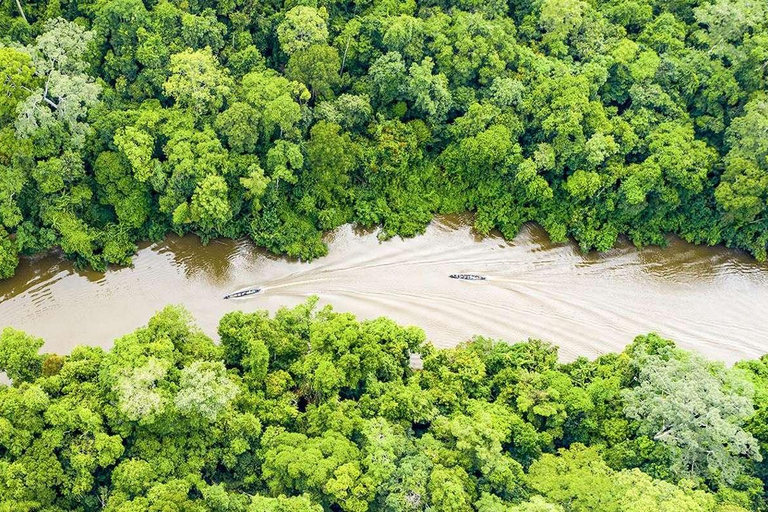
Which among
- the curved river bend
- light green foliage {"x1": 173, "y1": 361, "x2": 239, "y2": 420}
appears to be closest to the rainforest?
light green foliage {"x1": 173, "y1": 361, "x2": 239, "y2": 420}

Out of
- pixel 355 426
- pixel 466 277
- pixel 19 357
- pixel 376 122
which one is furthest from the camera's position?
pixel 376 122

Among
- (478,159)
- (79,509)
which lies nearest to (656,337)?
(478,159)

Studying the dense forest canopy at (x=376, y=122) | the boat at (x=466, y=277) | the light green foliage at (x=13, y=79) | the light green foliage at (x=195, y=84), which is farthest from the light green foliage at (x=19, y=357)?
the boat at (x=466, y=277)

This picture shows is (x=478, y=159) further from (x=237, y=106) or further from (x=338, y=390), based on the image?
(x=338, y=390)

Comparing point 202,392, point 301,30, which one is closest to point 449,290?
point 202,392

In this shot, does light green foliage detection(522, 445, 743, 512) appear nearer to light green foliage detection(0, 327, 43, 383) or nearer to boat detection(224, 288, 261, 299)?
boat detection(224, 288, 261, 299)

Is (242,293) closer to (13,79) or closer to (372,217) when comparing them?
(372,217)

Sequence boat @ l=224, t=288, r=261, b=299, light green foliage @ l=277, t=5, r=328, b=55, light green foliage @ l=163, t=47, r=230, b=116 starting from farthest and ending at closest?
light green foliage @ l=277, t=5, r=328, b=55, boat @ l=224, t=288, r=261, b=299, light green foliage @ l=163, t=47, r=230, b=116
